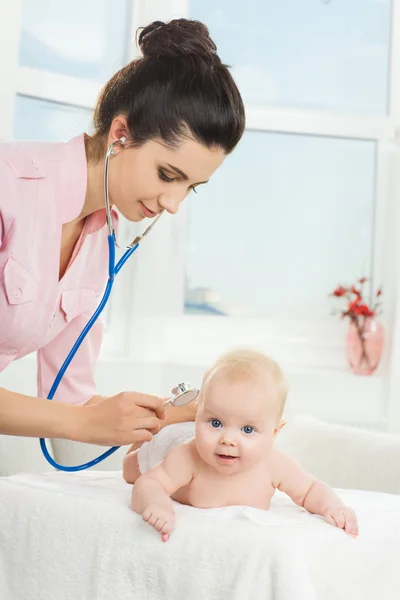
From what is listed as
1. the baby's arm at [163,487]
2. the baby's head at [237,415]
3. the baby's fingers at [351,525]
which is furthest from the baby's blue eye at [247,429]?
the baby's fingers at [351,525]

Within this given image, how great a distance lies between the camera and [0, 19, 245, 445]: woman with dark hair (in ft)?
4.64

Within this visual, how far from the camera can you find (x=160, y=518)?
1.22 m

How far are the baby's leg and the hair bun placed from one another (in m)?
0.77

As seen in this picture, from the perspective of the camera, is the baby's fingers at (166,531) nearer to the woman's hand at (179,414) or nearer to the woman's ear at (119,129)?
the woman's hand at (179,414)

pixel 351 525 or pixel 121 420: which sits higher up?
pixel 121 420

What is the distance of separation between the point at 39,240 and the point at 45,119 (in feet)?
5.06

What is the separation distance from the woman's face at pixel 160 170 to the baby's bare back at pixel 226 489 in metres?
0.46

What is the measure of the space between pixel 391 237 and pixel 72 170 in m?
2.01

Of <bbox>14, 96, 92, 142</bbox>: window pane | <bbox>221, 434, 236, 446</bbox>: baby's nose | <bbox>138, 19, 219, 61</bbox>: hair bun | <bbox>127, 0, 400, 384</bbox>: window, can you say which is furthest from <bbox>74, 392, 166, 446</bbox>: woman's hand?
<bbox>127, 0, 400, 384</bbox>: window

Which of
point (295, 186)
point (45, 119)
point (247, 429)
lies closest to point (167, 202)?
point (247, 429)

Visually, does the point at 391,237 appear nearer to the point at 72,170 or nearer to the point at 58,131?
the point at 58,131

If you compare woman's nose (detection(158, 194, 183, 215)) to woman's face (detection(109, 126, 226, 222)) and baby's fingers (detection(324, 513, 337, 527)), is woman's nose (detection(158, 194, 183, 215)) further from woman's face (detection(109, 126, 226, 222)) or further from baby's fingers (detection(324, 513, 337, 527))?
baby's fingers (detection(324, 513, 337, 527))

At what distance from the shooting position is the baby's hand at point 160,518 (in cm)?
121

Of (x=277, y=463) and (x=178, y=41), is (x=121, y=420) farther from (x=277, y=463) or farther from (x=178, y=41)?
(x=178, y=41)
